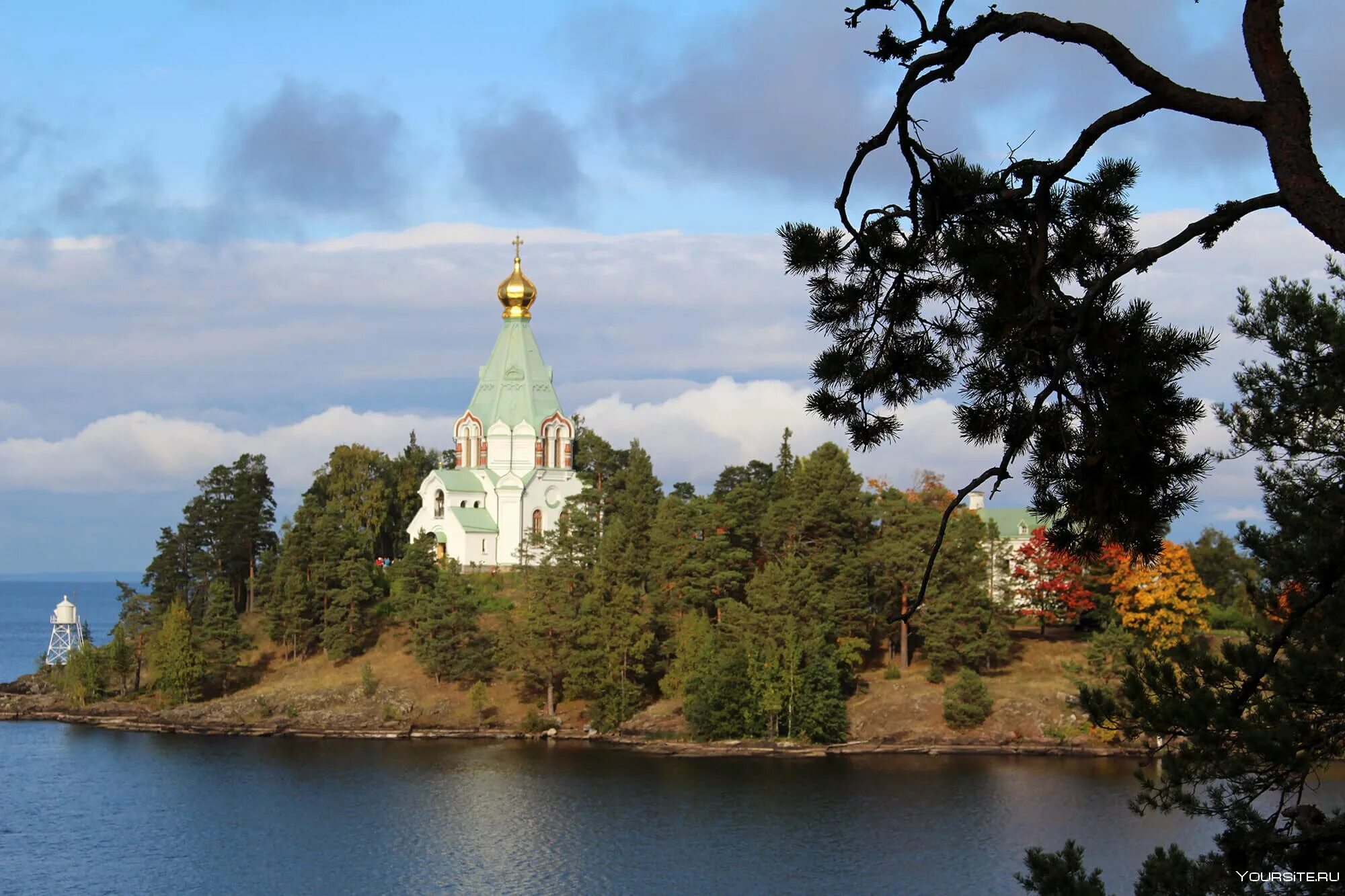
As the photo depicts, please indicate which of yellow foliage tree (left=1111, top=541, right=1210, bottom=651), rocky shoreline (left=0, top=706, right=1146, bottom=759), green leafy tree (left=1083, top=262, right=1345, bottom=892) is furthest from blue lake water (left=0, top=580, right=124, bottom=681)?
green leafy tree (left=1083, top=262, right=1345, bottom=892)

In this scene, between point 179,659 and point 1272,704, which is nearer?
point 1272,704

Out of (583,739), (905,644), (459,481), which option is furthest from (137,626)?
(905,644)

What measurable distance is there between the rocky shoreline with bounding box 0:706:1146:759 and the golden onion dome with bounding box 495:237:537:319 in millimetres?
19224

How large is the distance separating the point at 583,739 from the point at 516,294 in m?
21.1

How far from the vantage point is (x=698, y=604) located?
146ft

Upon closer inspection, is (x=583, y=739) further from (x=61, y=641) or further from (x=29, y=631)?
(x=29, y=631)

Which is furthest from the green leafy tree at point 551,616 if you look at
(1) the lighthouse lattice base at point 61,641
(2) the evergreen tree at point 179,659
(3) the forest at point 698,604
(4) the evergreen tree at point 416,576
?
(1) the lighthouse lattice base at point 61,641

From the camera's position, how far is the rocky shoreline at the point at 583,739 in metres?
39.4

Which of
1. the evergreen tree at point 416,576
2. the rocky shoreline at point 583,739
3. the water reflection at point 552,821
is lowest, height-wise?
the water reflection at point 552,821

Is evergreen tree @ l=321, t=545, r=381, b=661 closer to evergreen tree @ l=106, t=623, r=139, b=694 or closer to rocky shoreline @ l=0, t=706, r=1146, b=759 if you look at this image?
rocky shoreline @ l=0, t=706, r=1146, b=759

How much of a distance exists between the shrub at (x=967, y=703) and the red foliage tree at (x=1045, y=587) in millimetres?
4416

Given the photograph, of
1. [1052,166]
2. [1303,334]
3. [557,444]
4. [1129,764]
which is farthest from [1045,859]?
[557,444]

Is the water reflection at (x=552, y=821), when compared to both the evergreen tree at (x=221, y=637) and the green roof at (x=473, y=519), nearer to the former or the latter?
the evergreen tree at (x=221, y=637)

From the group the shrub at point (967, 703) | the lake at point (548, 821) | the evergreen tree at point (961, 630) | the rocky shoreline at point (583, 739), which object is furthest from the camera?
the evergreen tree at point (961, 630)
